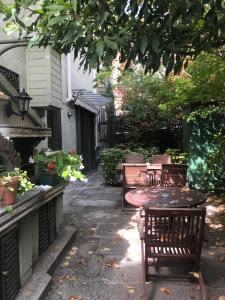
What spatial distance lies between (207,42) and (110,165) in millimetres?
8147

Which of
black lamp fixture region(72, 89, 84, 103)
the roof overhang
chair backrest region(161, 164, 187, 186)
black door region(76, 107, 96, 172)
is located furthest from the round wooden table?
black door region(76, 107, 96, 172)

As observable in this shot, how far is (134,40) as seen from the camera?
9.04 feet

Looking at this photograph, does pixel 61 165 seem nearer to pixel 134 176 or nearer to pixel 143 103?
pixel 134 176

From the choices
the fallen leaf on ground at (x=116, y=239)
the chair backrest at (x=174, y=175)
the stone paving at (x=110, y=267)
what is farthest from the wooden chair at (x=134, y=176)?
the fallen leaf on ground at (x=116, y=239)

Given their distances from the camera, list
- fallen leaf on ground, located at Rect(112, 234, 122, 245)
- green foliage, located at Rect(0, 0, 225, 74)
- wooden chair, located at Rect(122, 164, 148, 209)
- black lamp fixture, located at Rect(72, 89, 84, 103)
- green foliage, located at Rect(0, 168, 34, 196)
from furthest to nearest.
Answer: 1. black lamp fixture, located at Rect(72, 89, 84, 103)
2. wooden chair, located at Rect(122, 164, 148, 209)
3. fallen leaf on ground, located at Rect(112, 234, 122, 245)
4. green foliage, located at Rect(0, 168, 34, 196)
5. green foliage, located at Rect(0, 0, 225, 74)

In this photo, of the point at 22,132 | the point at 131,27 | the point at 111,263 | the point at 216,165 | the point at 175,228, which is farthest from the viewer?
the point at 216,165

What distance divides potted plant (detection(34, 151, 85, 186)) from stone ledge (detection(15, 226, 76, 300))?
0.91 meters

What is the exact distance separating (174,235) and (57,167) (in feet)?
6.96

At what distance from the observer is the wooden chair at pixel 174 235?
13.0 feet

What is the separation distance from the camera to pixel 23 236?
412 centimetres

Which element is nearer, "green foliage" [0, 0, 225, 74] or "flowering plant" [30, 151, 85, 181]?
"green foliage" [0, 0, 225, 74]

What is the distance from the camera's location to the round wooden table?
5.10 meters

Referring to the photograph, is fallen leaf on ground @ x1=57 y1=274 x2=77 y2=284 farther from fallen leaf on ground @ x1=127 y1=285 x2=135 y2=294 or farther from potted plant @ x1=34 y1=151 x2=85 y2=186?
potted plant @ x1=34 y1=151 x2=85 y2=186

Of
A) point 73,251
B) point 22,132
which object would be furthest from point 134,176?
point 22,132
